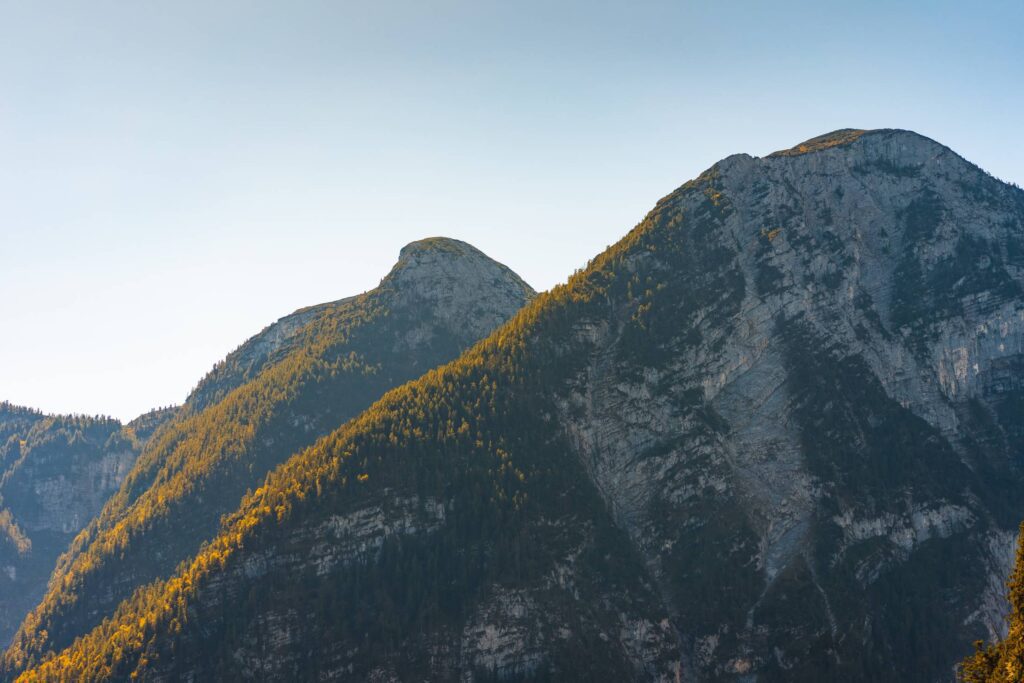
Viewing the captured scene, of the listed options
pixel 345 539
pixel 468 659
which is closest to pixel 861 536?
pixel 468 659

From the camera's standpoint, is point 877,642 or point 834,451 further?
point 834,451

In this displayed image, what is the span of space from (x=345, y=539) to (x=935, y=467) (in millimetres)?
140534

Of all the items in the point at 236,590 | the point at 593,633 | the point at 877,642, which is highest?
the point at 236,590

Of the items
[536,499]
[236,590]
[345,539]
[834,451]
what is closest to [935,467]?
[834,451]

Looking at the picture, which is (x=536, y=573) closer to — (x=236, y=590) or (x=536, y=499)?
(x=536, y=499)

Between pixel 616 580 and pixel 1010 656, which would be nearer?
pixel 1010 656

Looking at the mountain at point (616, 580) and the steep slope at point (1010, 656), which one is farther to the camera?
the mountain at point (616, 580)

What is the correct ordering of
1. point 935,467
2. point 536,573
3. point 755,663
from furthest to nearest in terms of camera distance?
point 935,467 < point 536,573 < point 755,663

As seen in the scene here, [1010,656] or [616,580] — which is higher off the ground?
[1010,656]

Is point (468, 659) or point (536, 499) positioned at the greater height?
point (536, 499)

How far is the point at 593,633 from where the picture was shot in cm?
17575

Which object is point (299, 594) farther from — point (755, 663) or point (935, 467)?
point (935, 467)

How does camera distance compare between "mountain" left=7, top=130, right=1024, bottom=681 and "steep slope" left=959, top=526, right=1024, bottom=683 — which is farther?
"mountain" left=7, top=130, right=1024, bottom=681

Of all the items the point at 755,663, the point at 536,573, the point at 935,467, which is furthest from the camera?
the point at 935,467
